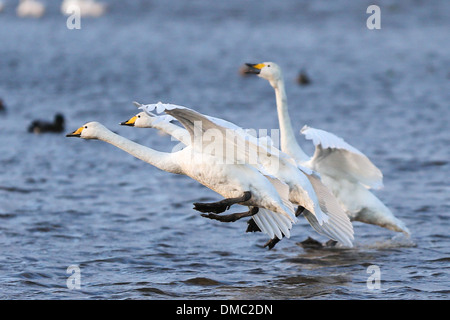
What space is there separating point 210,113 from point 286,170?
32.7 ft

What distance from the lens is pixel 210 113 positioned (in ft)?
61.8

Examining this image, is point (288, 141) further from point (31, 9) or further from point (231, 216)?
point (31, 9)

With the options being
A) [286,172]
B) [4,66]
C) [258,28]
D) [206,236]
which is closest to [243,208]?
[206,236]

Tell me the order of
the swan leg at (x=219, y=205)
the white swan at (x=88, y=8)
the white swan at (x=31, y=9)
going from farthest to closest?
1. the white swan at (x=88, y=8)
2. the white swan at (x=31, y=9)
3. the swan leg at (x=219, y=205)

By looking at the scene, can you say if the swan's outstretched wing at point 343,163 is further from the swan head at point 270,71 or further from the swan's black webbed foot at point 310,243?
the swan head at point 270,71

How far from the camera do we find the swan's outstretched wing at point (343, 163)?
990 cm

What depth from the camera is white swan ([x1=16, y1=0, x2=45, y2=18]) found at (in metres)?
33.3

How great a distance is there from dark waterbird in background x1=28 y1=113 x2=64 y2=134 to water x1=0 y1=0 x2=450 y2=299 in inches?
7.0

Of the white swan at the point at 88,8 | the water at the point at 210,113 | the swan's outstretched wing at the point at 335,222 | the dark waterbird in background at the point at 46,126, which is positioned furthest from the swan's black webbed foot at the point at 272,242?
the white swan at the point at 88,8

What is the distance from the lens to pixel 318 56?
26.7m

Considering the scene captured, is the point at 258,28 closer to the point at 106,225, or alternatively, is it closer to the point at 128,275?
the point at 106,225

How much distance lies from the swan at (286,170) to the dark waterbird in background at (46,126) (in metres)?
8.08

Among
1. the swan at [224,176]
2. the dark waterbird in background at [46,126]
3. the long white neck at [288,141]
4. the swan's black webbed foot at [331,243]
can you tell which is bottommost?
the swan's black webbed foot at [331,243]

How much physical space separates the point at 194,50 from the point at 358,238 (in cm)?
1718
